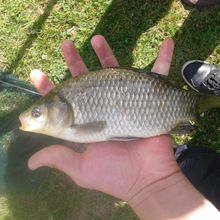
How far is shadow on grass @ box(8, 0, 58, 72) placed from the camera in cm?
415

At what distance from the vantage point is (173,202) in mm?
2572

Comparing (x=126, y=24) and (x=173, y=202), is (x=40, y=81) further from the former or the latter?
(x=126, y=24)

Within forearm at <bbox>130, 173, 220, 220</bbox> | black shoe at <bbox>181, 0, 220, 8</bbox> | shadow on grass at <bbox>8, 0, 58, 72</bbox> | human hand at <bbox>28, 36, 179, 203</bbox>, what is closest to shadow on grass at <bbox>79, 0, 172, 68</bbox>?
black shoe at <bbox>181, 0, 220, 8</bbox>

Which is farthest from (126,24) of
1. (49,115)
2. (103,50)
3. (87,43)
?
(49,115)

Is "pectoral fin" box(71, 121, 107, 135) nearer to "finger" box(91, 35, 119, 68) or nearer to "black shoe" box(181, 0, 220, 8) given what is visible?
"finger" box(91, 35, 119, 68)

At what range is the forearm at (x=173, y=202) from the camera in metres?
2.52

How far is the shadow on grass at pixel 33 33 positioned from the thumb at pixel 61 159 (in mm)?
1579

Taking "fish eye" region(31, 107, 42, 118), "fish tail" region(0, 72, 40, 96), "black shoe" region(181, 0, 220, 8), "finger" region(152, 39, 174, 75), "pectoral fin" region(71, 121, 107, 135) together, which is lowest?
"fish tail" region(0, 72, 40, 96)

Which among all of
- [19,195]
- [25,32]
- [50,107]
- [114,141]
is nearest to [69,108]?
[50,107]

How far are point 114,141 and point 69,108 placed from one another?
1.13 feet

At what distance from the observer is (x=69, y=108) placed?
9.01 feet

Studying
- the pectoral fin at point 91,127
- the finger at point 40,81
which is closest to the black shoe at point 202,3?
the finger at point 40,81

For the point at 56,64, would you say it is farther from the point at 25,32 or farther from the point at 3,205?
the point at 3,205

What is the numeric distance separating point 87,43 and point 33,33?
517mm
